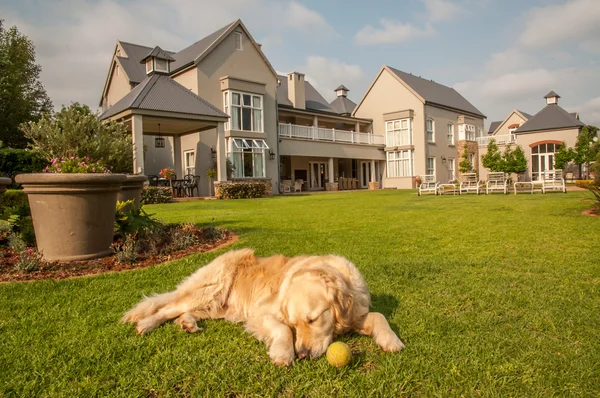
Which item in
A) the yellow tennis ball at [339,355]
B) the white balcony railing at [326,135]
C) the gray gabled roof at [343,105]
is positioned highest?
the gray gabled roof at [343,105]

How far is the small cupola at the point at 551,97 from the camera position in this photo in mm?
39594

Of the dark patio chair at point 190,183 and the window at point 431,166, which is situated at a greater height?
the window at point 431,166

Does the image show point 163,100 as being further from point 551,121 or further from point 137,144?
point 551,121

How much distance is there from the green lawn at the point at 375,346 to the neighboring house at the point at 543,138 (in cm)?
3685

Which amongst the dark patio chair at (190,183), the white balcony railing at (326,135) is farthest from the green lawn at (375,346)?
the white balcony railing at (326,135)

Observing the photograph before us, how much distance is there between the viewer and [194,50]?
2409cm

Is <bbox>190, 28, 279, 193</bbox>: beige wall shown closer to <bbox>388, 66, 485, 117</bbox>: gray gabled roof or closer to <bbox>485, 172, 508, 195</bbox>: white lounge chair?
<bbox>485, 172, 508, 195</bbox>: white lounge chair

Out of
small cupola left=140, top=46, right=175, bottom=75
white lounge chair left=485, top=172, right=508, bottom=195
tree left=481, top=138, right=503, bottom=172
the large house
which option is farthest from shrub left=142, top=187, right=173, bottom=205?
tree left=481, top=138, right=503, bottom=172

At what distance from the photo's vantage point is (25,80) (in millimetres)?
32281

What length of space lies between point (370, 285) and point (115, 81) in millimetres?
28170

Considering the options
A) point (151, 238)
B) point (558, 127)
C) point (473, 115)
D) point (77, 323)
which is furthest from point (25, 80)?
point (558, 127)

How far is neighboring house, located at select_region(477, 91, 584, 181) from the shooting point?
35406 millimetres

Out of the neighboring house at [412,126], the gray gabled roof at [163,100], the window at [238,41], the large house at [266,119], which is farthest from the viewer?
the neighboring house at [412,126]

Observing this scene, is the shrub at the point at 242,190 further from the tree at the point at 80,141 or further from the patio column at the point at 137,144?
the tree at the point at 80,141
